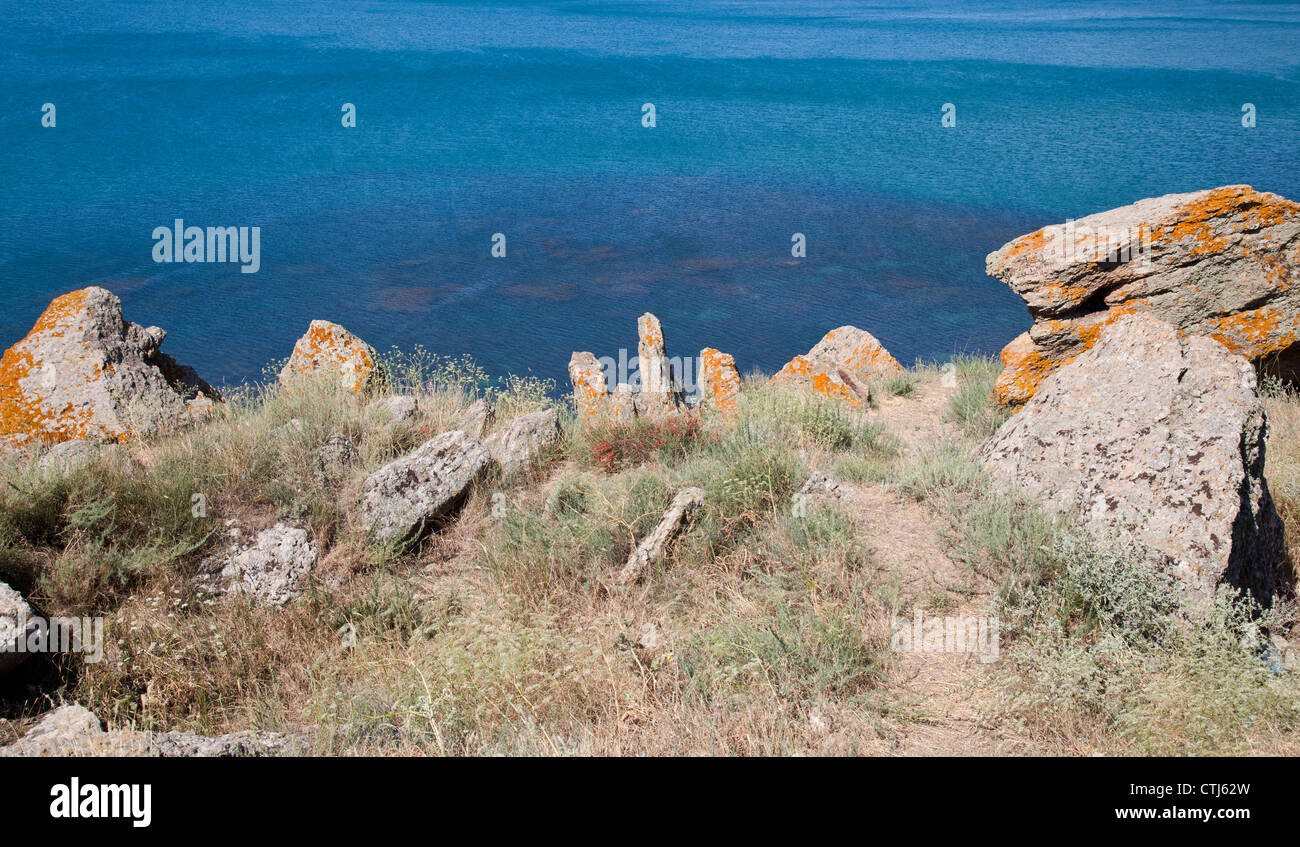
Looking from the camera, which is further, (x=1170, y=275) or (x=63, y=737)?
(x=1170, y=275)

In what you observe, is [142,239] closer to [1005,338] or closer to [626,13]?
[1005,338]

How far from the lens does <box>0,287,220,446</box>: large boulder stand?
26.6 feet

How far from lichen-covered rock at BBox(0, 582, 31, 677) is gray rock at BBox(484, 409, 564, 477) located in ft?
11.3

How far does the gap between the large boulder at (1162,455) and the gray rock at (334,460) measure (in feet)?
16.9

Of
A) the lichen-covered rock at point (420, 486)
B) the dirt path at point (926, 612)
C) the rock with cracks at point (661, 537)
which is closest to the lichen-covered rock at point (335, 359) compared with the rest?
the lichen-covered rock at point (420, 486)

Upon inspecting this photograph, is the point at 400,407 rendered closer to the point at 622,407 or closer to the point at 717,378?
the point at 622,407

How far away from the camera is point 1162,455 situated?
477 centimetres

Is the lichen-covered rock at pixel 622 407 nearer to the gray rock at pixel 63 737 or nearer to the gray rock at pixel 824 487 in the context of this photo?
the gray rock at pixel 824 487

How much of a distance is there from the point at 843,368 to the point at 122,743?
934 cm

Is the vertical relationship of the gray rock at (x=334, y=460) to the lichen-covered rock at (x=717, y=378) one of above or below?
below

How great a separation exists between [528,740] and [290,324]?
2739 cm

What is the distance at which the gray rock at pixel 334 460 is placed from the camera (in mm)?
7008

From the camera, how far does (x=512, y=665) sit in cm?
416

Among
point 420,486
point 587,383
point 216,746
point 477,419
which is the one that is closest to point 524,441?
point 477,419
